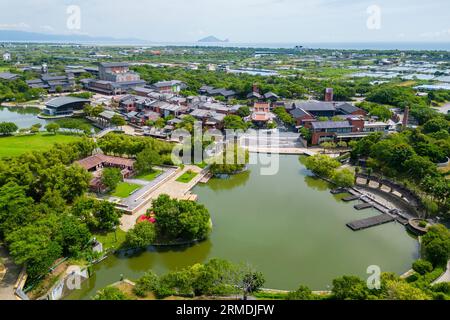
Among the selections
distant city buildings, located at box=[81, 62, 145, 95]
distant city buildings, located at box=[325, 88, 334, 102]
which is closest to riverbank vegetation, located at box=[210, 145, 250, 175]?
distant city buildings, located at box=[325, 88, 334, 102]

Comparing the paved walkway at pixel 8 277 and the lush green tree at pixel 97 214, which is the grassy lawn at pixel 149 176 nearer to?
the lush green tree at pixel 97 214

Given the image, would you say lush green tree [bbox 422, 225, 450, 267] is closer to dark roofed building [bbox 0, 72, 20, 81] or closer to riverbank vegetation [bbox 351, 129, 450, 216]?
riverbank vegetation [bbox 351, 129, 450, 216]

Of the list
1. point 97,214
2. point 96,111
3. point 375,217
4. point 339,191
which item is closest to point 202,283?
point 97,214

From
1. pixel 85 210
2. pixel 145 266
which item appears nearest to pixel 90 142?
pixel 85 210

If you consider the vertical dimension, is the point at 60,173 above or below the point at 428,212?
above
